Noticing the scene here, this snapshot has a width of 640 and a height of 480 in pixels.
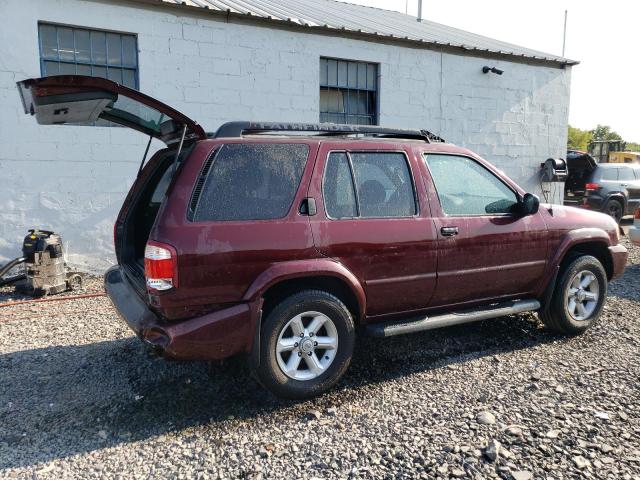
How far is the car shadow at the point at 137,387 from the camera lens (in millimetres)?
3082

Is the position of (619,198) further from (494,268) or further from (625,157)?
(494,268)

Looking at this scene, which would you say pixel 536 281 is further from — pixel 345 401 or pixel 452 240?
pixel 345 401

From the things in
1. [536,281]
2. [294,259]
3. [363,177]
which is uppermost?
[363,177]

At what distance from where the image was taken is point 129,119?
12.1 feet

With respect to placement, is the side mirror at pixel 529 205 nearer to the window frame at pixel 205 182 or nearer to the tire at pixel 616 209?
the window frame at pixel 205 182

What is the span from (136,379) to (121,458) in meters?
1.07

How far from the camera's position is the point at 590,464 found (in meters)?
2.73

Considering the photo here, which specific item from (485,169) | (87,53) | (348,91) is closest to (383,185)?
(485,169)

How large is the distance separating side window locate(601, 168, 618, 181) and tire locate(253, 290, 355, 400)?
12031mm

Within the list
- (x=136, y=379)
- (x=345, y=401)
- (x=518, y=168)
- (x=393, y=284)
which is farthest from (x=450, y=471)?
(x=518, y=168)

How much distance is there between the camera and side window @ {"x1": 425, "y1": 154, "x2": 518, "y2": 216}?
400 centimetres

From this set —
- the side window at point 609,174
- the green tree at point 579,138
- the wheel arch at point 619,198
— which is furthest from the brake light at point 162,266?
the green tree at point 579,138

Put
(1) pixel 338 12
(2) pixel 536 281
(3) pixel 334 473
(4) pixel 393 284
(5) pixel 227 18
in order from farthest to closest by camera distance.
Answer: (1) pixel 338 12
(5) pixel 227 18
(2) pixel 536 281
(4) pixel 393 284
(3) pixel 334 473

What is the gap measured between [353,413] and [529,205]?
2.26m
